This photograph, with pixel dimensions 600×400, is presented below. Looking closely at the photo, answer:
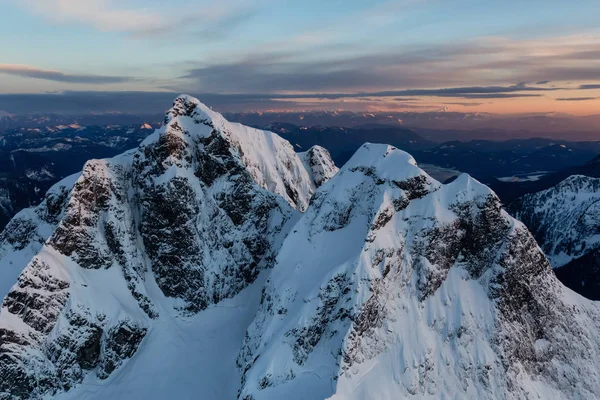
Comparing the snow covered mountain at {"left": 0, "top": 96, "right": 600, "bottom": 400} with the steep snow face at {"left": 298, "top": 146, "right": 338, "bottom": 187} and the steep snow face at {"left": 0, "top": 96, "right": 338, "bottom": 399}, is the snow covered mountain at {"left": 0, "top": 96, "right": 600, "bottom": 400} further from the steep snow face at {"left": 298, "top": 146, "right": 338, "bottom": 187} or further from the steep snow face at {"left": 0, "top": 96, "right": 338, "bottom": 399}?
the steep snow face at {"left": 298, "top": 146, "right": 338, "bottom": 187}

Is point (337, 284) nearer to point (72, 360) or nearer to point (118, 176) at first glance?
point (72, 360)

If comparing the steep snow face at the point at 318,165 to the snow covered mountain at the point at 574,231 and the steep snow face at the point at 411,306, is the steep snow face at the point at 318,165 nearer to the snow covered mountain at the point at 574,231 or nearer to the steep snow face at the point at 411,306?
the steep snow face at the point at 411,306

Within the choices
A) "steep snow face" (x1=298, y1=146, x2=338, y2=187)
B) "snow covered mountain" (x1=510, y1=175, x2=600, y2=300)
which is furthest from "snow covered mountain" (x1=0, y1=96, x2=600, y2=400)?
"snow covered mountain" (x1=510, y1=175, x2=600, y2=300)

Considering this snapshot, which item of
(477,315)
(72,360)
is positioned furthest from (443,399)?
(72,360)

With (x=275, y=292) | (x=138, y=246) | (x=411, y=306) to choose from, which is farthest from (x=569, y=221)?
(x=138, y=246)

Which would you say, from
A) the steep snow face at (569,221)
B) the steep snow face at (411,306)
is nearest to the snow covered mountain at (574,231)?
the steep snow face at (569,221)

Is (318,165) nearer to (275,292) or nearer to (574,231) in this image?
(275,292)
